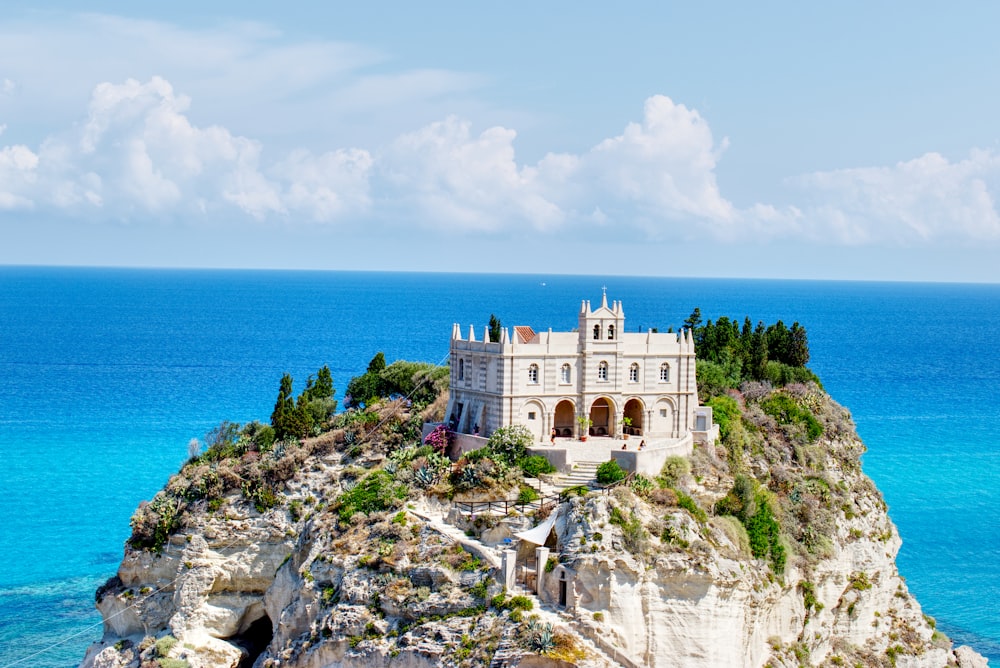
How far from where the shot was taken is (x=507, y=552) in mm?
46469

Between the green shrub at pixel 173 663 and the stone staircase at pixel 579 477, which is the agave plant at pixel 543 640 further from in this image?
the green shrub at pixel 173 663

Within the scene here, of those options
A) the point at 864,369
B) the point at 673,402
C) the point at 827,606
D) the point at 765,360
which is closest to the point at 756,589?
the point at 827,606

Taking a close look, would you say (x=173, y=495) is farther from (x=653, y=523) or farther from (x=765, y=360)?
(x=765, y=360)

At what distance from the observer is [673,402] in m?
59.3


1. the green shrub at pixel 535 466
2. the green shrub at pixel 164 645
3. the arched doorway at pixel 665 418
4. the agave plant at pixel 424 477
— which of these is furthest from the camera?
the arched doorway at pixel 665 418

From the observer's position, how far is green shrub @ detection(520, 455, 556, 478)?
5231 centimetres

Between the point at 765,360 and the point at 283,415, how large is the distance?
102 feet

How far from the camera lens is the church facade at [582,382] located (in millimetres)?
56344

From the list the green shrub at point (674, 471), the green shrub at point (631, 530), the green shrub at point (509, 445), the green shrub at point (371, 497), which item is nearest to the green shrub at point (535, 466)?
the green shrub at point (509, 445)

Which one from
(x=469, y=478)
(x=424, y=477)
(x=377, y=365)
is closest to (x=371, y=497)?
(x=424, y=477)

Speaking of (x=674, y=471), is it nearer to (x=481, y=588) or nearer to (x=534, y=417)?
(x=534, y=417)

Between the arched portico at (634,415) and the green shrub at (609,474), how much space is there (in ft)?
27.8

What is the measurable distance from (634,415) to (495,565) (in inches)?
647

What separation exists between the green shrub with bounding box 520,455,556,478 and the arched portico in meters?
8.25
